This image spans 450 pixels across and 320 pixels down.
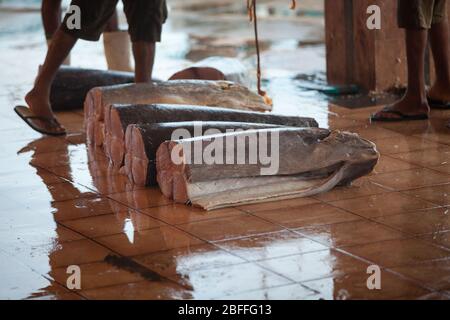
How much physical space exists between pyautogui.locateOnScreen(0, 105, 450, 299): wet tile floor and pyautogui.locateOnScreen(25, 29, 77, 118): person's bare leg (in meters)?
0.83

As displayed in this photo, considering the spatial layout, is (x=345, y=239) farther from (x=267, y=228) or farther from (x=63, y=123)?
(x=63, y=123)

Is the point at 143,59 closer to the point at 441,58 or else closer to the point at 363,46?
the point at 363,46

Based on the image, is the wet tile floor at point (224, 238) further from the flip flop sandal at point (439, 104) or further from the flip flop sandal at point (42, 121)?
the flip flop sandal at point (439, 104)

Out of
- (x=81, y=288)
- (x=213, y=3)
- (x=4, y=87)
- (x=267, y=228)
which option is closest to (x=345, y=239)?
(x=267, y=228)

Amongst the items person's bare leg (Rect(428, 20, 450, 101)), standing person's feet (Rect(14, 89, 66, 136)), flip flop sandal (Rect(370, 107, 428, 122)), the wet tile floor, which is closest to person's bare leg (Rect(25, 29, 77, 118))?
standing person's feet (Rect(14, 89, 66, 136))

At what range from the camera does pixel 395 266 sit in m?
3.69

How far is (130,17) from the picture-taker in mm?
A: 6438

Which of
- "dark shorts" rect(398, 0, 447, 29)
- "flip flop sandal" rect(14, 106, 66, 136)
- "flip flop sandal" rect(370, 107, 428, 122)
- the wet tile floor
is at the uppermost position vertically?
"dark shorts" rect(398, 0, 447, 29)

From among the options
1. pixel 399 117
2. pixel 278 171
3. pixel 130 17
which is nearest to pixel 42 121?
pixel 130 17

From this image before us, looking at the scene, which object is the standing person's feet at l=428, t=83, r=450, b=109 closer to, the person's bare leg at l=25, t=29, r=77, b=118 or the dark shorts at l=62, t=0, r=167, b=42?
A: the dark shorts at l=62, t=0, r=167, b=42


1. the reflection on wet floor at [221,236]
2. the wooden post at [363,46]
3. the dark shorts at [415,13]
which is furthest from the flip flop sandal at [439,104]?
the reflection on wet floor at [221,236]

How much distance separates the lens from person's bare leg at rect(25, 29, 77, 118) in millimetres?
6273

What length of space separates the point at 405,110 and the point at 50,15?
2.87 metres
